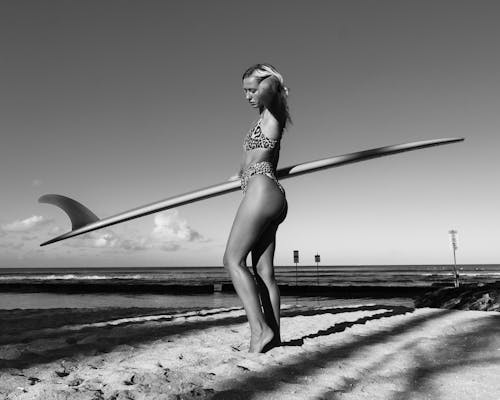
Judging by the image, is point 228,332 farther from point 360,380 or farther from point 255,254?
point 360,380

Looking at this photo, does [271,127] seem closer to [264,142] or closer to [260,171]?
[264,142]

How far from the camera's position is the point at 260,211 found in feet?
8.86

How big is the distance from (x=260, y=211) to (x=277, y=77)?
35.6 inches

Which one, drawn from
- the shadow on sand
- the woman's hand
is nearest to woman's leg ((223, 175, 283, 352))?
the woman's hand

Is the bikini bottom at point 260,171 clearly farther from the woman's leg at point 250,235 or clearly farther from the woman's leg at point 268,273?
the woman's leg at point 268,273

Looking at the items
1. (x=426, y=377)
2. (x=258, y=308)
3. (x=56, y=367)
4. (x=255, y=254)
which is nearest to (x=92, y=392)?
(x=56, y=367)

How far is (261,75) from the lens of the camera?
2.83m

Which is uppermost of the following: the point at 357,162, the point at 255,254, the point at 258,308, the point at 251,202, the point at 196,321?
the point at 357,162

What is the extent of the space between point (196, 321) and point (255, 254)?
2.50m

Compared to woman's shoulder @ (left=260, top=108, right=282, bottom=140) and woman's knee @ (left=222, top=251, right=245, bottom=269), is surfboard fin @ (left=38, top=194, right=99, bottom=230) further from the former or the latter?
woman's shoulder @ (left=260, top=108, right=282, bottom=140)

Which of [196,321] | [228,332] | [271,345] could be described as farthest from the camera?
[196,321]

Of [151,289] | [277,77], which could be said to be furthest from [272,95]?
[151,289]

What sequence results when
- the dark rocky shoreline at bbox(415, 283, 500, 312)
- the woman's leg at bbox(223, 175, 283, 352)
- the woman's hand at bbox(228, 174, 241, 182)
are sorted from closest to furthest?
the woman's leg at bbox(223, 175, 283, 352)
the woman's hand at bbox(228, 174, 241, 182)
the dark rocky shoreline at bbox(415, 283, 500, 312)

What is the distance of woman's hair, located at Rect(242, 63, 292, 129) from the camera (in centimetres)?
283
